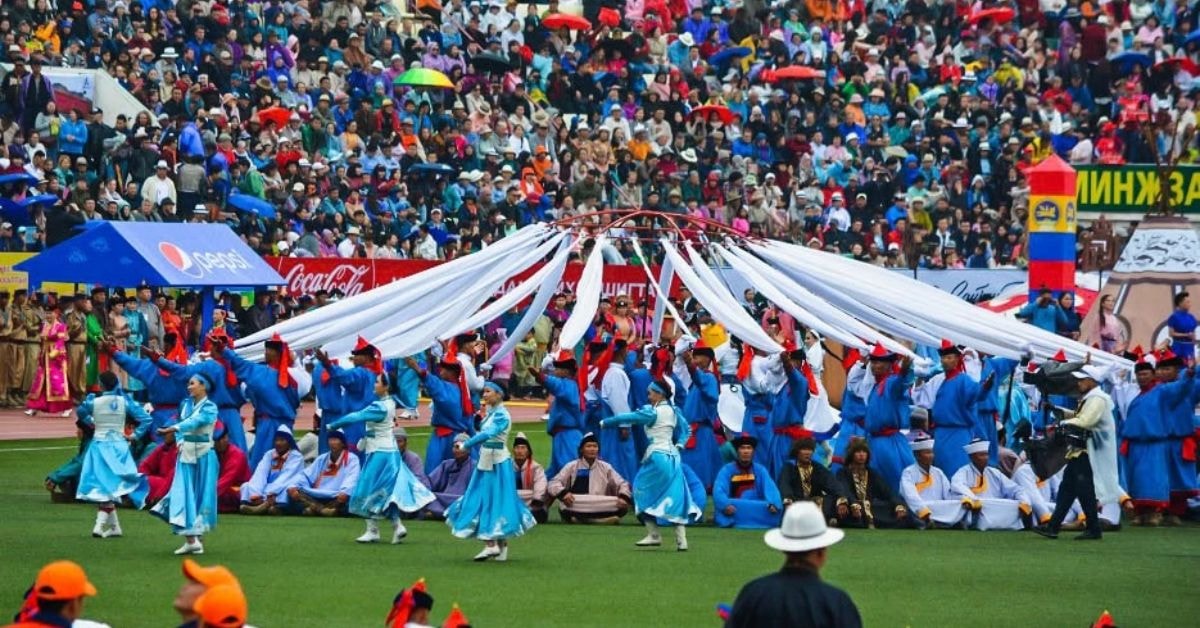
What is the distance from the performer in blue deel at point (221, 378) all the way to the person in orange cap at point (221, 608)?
457 inches

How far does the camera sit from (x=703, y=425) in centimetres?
1994

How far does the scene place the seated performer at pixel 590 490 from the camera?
19109mm

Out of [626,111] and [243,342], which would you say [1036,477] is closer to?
[243,342]

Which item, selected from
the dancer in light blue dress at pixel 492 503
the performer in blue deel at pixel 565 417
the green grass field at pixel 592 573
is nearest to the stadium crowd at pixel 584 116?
the performer in blue deel at pixel 565 417

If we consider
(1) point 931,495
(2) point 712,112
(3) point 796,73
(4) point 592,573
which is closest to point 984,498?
(1) point 931,495

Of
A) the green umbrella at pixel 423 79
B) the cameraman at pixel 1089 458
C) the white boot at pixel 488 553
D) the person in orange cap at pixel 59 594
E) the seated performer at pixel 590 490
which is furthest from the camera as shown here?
the green umbrella at pixel 423 79

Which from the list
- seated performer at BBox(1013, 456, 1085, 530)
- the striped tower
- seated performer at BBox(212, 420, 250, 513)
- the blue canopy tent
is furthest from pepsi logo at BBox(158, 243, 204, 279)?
seated performer at BBox(1013, 456, 1085, 530)

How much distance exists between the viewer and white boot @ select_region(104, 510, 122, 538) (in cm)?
1698

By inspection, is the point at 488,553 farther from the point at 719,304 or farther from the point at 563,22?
the point at 563,22

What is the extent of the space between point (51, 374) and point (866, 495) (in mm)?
12744

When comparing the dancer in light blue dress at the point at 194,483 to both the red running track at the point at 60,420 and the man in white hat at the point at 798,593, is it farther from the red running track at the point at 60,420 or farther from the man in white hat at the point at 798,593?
the red running track at the point at 60,420

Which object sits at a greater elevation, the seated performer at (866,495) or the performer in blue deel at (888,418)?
the performer in blue deel at (888,418)

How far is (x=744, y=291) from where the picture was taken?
90.8 feet

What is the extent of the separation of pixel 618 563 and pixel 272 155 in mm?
15976
